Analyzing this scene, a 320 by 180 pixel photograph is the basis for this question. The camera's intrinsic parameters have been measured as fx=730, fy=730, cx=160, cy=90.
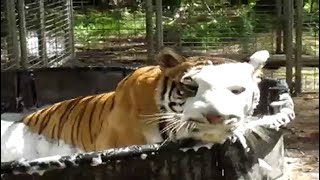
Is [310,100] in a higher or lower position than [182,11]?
lower

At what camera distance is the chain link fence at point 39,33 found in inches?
151

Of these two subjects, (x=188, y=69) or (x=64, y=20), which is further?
(x=64, y=20)

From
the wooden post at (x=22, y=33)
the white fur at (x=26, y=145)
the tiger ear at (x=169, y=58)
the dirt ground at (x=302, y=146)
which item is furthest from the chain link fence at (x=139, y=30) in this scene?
the tiger ear at (x=169, y=58)

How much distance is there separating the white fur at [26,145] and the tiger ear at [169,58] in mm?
546

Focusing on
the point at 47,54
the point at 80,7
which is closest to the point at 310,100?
the point at 47,54

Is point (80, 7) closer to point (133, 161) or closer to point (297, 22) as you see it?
point (297, 22)

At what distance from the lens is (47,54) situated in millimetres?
4570

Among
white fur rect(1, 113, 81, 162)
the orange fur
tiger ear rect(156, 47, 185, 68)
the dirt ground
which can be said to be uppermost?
tiger ear rect(156, 47, 185, 68)

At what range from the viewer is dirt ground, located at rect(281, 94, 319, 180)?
276cm

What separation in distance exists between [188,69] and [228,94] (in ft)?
0.86

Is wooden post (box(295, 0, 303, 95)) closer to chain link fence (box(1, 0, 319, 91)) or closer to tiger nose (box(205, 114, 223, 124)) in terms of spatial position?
chain link fence (box(1, 0, 319, 91))

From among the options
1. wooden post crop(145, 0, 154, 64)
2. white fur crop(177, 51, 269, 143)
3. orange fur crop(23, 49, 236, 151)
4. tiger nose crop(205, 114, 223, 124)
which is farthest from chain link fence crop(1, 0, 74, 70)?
tiger nose crop(205, 114, 223, 124)

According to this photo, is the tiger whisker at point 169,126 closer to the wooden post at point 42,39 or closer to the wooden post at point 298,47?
the wooden post at point 298,47

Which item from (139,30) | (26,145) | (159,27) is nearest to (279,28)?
(159,27)
